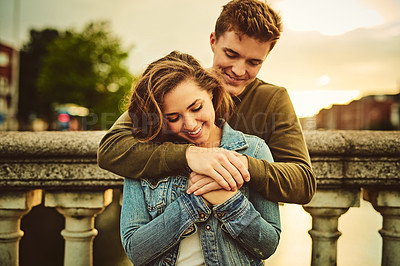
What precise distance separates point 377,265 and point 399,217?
1656 mm

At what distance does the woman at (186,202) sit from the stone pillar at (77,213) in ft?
2.12

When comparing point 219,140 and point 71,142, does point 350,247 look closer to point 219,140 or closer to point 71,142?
point 219,140

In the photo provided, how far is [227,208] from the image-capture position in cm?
146

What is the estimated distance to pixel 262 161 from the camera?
60.1 inches

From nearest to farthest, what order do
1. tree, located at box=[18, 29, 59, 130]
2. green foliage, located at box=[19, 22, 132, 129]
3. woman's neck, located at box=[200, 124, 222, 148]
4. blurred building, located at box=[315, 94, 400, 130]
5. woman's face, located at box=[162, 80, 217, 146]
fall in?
1. woman's face, located at box=[162, 80, 217, 146]
2. woman's neck, located at box=[200, 124, 222, 148]
3. green foliage, located at box=[19, 22, 132, 129]
4. tree, located at box=[18, 29, 59, 130]
5. blurred building, located at box=[315, 94, 400, 130]

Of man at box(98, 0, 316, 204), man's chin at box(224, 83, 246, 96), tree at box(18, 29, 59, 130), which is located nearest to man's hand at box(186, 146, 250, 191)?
man at box(98, 0, 316, 204)

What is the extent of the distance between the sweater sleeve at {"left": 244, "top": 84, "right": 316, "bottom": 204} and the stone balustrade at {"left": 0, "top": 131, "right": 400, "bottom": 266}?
0.29 meters

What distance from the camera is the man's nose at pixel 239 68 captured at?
2164 mm

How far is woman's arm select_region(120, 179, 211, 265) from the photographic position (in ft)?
4.82

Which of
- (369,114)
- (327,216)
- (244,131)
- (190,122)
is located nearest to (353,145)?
(327,216)

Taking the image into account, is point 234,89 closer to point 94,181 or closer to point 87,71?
point 94,181

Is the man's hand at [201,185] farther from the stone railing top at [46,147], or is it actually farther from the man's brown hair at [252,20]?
the man's brown hair at [252,20]

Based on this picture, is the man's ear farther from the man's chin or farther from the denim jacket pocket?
the denim jacket pocket

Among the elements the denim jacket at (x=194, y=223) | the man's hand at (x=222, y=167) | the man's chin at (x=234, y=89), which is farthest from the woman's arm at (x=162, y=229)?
the man's chin at (x=234, y=89)
